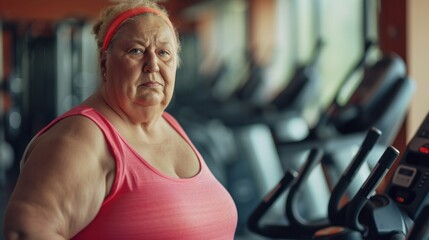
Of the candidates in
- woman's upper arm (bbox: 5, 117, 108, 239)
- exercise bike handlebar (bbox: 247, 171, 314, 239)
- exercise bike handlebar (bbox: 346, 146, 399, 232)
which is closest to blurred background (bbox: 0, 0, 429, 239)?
exercise bike handlebar (bbox: 247, 171, 314, 239)

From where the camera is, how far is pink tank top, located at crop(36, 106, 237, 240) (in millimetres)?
Result: 1607

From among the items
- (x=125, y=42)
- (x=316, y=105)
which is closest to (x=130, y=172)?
(x=125, y=42)

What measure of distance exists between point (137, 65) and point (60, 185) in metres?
0.36

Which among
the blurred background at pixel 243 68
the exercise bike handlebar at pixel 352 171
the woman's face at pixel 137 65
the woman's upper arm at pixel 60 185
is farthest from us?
the blurred background at pixel 243 68

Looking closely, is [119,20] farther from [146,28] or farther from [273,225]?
[273,225]

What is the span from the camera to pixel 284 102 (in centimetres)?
488

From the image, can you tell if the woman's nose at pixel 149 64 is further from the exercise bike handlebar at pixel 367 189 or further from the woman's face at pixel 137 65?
the exercise bike handlebar at pixel 367 189

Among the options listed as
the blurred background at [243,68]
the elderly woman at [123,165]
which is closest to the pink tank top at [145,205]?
the elderly woman at [123,165]

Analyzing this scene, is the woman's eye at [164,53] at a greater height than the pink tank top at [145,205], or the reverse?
the woman's eye at [164,53]

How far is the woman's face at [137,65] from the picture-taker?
68.2 inches

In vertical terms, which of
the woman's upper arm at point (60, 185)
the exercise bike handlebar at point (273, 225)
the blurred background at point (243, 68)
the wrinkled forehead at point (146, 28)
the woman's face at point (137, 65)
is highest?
the wrinkled forehead at point (146, 28)

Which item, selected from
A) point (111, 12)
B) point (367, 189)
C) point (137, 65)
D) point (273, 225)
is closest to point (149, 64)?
point (137, 65)

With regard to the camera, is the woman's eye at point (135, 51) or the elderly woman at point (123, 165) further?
the woman's eye at point (135, 51)

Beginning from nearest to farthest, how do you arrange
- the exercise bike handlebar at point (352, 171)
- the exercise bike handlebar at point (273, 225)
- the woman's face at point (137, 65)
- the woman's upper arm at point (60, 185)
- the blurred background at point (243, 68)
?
the woman's upper arm at point (60, 185) < the woman's face at point (137, 65) < the exercise bike handlebar at point (352, 171) < the exercise bike handlebar at point (273, 225) < the blurred background at point (243, 68)
